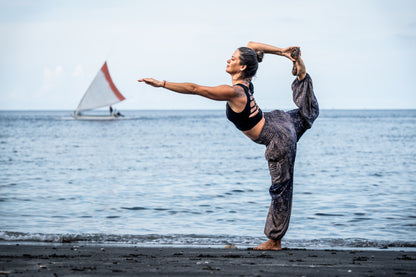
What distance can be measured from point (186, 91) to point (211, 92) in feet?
0.76

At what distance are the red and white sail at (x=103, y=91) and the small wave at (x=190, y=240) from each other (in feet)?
169

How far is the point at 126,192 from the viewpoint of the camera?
544 inches

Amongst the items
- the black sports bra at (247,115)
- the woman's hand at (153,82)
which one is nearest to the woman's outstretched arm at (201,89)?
the woman's hand at (153,82)

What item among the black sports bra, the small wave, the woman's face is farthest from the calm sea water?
the woman's face

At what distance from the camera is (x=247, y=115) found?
17.3ft

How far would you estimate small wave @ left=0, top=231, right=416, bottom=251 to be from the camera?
7215 millimetres

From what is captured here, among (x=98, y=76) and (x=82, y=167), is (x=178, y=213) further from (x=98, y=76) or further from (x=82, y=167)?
(x=98, y=76)

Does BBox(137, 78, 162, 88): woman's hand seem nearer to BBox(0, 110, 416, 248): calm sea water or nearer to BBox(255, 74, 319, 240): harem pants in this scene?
BBox(255, 74, 319, 240): harem pants

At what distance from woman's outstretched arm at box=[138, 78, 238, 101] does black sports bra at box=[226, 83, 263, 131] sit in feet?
0.59

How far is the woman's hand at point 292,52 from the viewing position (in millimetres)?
5465

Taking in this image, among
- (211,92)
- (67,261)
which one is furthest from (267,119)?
(67,261)

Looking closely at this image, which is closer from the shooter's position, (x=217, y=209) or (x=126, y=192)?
(x=217, y=209)

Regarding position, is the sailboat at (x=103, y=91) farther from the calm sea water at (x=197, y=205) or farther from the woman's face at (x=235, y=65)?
the woman's face at (x=235, y=65)

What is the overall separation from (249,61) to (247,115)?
1.60 feet
